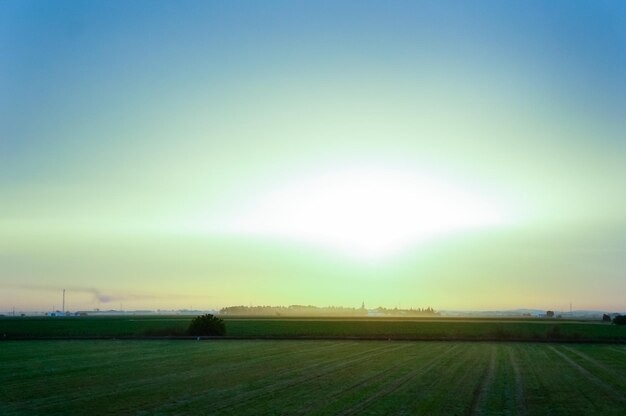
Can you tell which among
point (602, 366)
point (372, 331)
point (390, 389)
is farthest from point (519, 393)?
point (372, 331)

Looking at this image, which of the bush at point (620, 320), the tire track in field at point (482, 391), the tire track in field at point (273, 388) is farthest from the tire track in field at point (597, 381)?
the bush at point (620, 320)

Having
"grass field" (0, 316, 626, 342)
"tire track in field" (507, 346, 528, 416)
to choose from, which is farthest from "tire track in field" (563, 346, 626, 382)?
"grass field" (0, 316, 626, 342)

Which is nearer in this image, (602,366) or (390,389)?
(390,389)

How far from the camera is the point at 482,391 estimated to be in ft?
69.6

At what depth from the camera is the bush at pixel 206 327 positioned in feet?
220

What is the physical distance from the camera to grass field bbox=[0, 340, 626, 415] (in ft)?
57.8

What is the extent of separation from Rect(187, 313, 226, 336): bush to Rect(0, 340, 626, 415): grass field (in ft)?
98.3

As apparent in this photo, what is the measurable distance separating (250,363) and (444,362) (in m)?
9.75

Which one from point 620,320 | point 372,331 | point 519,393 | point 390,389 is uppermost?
point 390,389

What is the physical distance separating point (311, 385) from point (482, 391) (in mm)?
5629

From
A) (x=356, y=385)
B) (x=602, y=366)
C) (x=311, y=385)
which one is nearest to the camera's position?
(x=311, y=385)

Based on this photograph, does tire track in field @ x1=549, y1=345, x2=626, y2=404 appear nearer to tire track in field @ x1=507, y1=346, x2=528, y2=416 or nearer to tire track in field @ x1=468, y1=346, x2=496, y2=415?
tire track in field @ x1=507, y1=346, x2=528, y2=416

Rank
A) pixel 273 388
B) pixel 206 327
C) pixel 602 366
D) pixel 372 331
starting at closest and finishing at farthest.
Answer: pixel 273 388
pixel 602 366
pixel 206 327
pixel 372 331

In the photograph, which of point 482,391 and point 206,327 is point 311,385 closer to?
point 482,391
